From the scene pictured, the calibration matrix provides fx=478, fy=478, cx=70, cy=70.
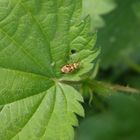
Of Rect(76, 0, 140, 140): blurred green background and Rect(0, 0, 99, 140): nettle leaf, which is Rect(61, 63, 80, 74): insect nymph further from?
Rect(76, 0, 140, 140): blurred green background

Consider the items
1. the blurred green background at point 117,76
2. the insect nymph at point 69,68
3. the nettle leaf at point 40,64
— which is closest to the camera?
the nettle leaf at point 40,64

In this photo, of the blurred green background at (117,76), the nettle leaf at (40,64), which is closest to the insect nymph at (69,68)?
the nettle leaf at (40,64)

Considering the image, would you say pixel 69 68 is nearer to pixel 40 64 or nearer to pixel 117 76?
pixel 40 64

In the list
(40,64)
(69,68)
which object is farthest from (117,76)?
(40,64)

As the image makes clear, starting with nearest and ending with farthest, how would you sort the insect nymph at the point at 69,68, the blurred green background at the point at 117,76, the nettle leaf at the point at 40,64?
1. the nettle leaf at the point at 40,64
2. the insect nymph at the point at 69,68
3. the blurred green background at the point at 117,76

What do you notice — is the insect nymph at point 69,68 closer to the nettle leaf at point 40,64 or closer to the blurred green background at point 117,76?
the nettle leaf at point 40,64

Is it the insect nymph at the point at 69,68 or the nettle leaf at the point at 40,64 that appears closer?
the nettle leaf at the point at 40,64

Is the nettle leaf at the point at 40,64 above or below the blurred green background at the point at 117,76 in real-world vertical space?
above

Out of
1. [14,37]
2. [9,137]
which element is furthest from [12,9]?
[9,137]
